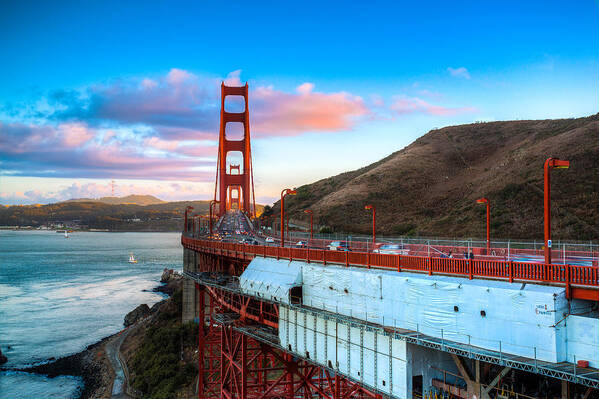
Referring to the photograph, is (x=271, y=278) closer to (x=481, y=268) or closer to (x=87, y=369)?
(x=481, y=268)

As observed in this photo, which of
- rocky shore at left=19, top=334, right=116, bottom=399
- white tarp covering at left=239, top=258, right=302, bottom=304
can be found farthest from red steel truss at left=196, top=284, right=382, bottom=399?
rocky shore at left=19, top=334, right=116, bottom=399

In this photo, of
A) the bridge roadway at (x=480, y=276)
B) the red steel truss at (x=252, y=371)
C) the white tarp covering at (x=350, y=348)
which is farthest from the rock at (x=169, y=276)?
the white tarp covering at (x=350, y=348)

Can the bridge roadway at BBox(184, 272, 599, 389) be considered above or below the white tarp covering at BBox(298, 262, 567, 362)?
below

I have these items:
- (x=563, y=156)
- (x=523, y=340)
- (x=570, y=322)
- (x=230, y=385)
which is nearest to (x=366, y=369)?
(x=523, y=340)

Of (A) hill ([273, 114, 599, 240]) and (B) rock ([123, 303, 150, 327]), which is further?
(B) rock ([123, 303, 150, 327])

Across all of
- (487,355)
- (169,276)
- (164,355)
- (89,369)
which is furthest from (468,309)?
(169,276)

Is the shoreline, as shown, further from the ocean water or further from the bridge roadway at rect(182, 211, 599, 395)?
the bridge roadway at rect(182, 211, 599, 395)
